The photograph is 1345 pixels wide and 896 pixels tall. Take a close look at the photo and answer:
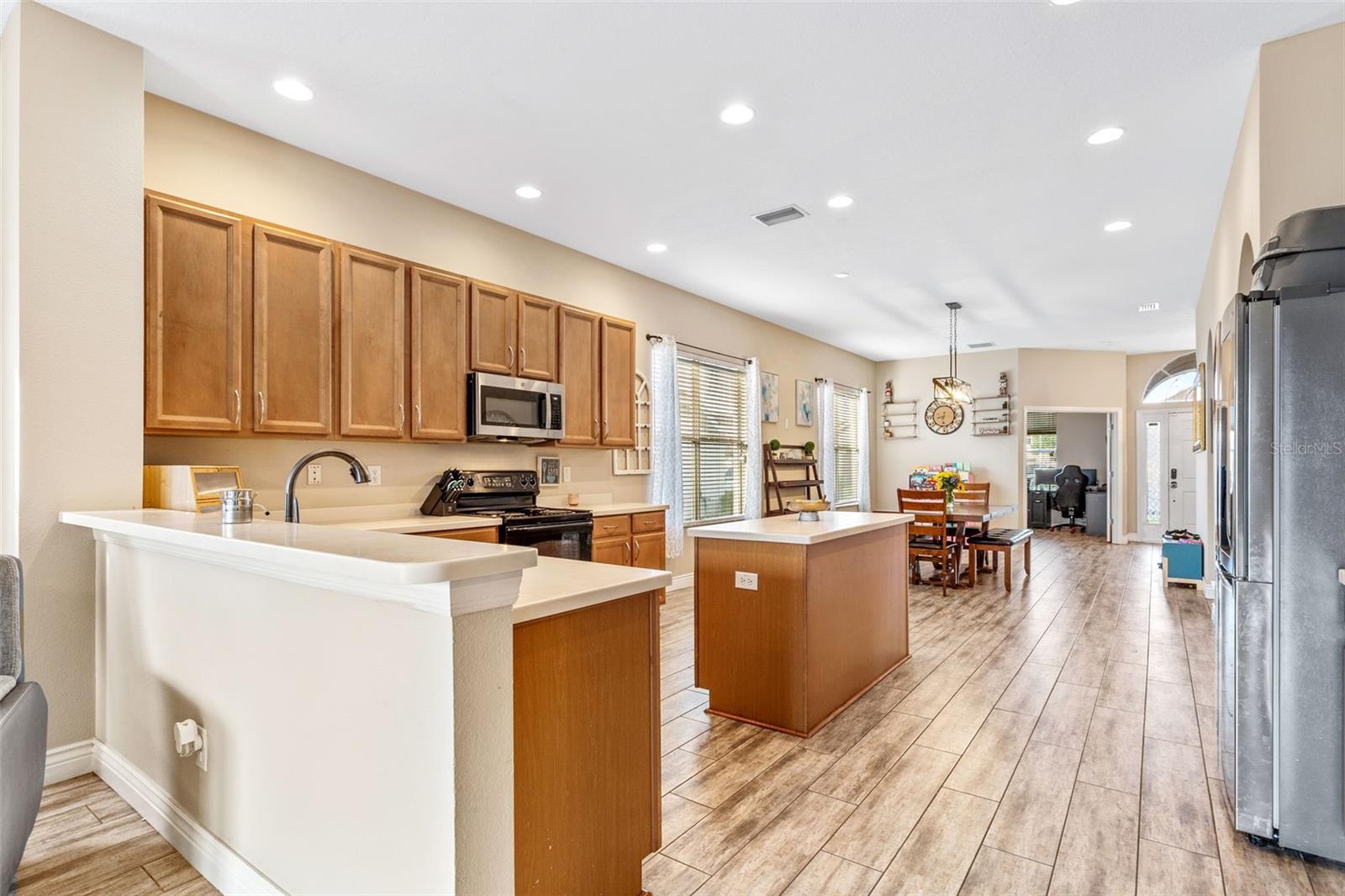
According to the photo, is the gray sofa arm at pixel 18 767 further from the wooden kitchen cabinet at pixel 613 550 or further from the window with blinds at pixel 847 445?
the window with blinds at pixel 847 445

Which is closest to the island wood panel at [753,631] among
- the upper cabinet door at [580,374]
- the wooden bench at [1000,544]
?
the upper cabinet door at [580,374]

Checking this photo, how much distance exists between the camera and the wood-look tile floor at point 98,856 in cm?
178

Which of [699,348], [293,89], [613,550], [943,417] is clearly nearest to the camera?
[293,89]

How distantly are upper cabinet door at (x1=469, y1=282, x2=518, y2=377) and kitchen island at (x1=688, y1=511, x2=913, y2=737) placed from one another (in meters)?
1.84

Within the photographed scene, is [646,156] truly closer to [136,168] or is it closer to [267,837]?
[136,168]

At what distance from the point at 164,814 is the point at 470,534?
5.97ft

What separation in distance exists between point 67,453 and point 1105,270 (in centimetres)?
676

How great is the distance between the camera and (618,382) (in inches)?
204

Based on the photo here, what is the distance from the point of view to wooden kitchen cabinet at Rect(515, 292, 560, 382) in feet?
14.5

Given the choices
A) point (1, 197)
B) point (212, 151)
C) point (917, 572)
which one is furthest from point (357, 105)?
point (917, 572)

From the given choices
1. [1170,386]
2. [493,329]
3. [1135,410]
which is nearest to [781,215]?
[493,329]

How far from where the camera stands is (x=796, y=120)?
3.12 meters

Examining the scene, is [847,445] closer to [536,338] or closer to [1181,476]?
[1181,476]

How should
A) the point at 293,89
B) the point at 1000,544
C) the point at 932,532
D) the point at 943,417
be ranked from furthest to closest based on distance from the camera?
the point at 943,417 → the point at 1000,544 → the point at 932,532 → the point at 293,89
